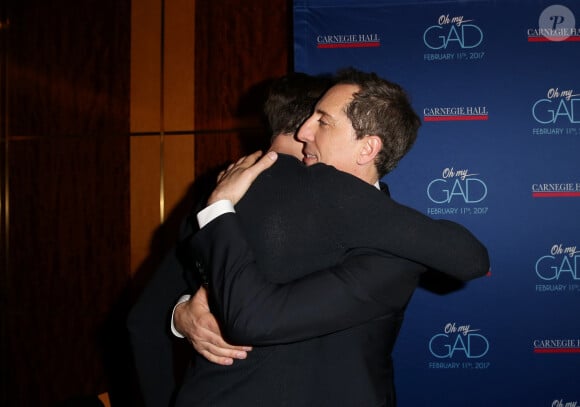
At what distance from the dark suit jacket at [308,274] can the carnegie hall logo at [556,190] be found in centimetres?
188

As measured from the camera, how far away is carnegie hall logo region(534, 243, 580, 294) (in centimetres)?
289

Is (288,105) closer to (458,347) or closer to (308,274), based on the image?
(308,274)

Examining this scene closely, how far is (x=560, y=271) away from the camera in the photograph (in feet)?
9.52

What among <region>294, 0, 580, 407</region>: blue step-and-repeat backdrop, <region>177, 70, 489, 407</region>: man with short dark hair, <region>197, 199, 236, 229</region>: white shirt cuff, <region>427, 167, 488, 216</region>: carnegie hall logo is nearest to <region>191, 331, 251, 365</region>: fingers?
<region>177, 70, 489, 407</region>: man with short dark hair

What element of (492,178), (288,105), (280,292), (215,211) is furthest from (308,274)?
(492,178)

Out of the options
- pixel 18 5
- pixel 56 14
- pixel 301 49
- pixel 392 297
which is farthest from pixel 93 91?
pixel 392 297

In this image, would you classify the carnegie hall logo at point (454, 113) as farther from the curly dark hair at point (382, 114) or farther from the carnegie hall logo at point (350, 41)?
the curly dark hair at point (382, 114)

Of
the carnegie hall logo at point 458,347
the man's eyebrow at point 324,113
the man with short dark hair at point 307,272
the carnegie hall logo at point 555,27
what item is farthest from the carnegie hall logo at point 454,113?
the man with short dark hair at point 307,272

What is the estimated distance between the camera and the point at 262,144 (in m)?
3.63

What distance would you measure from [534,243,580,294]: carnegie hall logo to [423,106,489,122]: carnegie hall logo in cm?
92

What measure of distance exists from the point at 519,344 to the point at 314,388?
7.03 feet

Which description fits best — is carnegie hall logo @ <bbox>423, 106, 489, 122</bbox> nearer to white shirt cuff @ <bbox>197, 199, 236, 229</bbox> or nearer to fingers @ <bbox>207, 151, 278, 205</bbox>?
fingers @ <bbox>207, 151, 278, 205</bbox>

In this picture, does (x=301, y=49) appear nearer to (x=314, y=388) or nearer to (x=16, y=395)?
(x=314, y=388)

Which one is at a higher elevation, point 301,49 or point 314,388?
point 301,49
